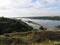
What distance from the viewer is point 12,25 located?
5378cm

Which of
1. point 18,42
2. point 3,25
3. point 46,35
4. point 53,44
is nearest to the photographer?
point 53,44

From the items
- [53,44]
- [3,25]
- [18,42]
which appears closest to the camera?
[53,44]

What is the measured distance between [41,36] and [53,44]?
14.4ft

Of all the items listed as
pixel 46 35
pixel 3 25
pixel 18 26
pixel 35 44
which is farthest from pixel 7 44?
pixel 18 26

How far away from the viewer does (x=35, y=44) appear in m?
18.7

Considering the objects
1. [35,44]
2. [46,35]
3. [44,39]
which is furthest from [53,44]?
[46,35]

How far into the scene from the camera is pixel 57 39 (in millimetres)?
21562

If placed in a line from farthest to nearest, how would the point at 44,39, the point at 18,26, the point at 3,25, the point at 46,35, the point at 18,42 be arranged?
the point at 18,26
the point at 3,25
the point at 46,35
the point at 44,39
the point at 18,42

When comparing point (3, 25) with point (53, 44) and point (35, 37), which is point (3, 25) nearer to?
point (35, 37)

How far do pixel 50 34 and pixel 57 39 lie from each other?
1596 mm

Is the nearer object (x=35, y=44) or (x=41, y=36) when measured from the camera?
(x=35, y=44)

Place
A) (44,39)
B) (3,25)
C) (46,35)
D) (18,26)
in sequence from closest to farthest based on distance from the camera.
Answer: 1. (44,39)
2. (46,35)
3. (3,25)
4. (18,26)

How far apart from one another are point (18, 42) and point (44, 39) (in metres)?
3.35

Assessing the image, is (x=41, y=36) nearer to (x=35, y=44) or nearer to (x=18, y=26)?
(x=35, y=44)
